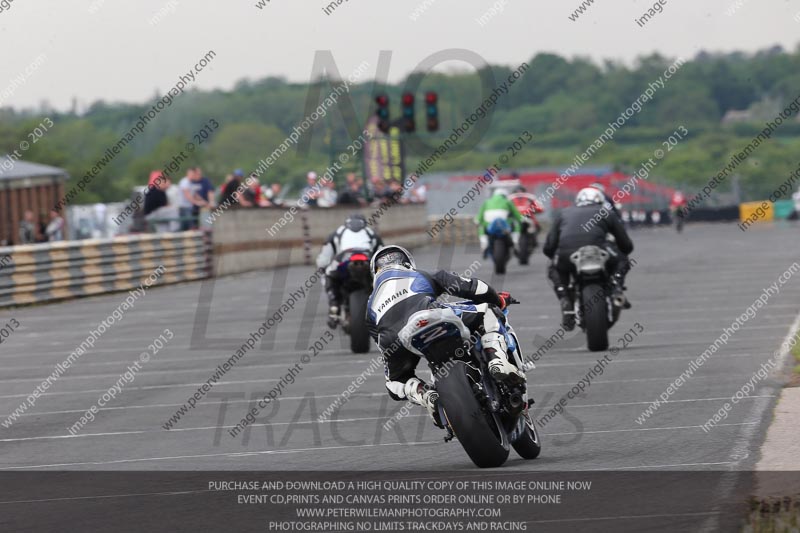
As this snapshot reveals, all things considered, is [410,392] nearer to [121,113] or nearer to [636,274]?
[636,274]

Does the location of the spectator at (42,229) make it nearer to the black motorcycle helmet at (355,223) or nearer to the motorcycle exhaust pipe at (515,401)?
the black motorcycle helmet at (355,223)

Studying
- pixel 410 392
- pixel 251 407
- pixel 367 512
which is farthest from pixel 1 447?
pixel 367 512

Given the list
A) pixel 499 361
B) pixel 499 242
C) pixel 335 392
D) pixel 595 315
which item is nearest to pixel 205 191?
pixel 499 242

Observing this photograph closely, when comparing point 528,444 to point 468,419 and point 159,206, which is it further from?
point 159,206

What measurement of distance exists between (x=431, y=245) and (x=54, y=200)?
16676mm

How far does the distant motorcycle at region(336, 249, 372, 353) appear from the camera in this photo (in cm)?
1498

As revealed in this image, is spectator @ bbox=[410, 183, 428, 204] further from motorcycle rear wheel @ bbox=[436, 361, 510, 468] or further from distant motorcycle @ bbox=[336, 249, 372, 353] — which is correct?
motorcycle rear wheel @ bbox=[436, 361, 510, 468]

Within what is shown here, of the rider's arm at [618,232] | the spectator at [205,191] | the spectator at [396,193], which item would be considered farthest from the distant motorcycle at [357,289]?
the spectator at [396,193]

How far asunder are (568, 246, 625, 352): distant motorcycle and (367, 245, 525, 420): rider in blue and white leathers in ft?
17.1

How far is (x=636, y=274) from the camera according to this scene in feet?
86.7

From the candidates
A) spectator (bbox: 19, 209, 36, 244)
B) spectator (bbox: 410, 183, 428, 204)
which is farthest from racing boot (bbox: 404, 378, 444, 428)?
spectator (bbox: 410, 183, 428, 204)

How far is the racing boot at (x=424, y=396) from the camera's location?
27.0ft

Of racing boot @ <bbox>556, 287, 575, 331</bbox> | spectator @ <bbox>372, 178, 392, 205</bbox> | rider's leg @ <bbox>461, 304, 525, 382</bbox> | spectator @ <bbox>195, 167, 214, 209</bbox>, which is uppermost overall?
rider's leg @ <bbox>461, 304, 525, 382</bbox>

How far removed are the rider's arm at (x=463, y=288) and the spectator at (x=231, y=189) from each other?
21867 mm
